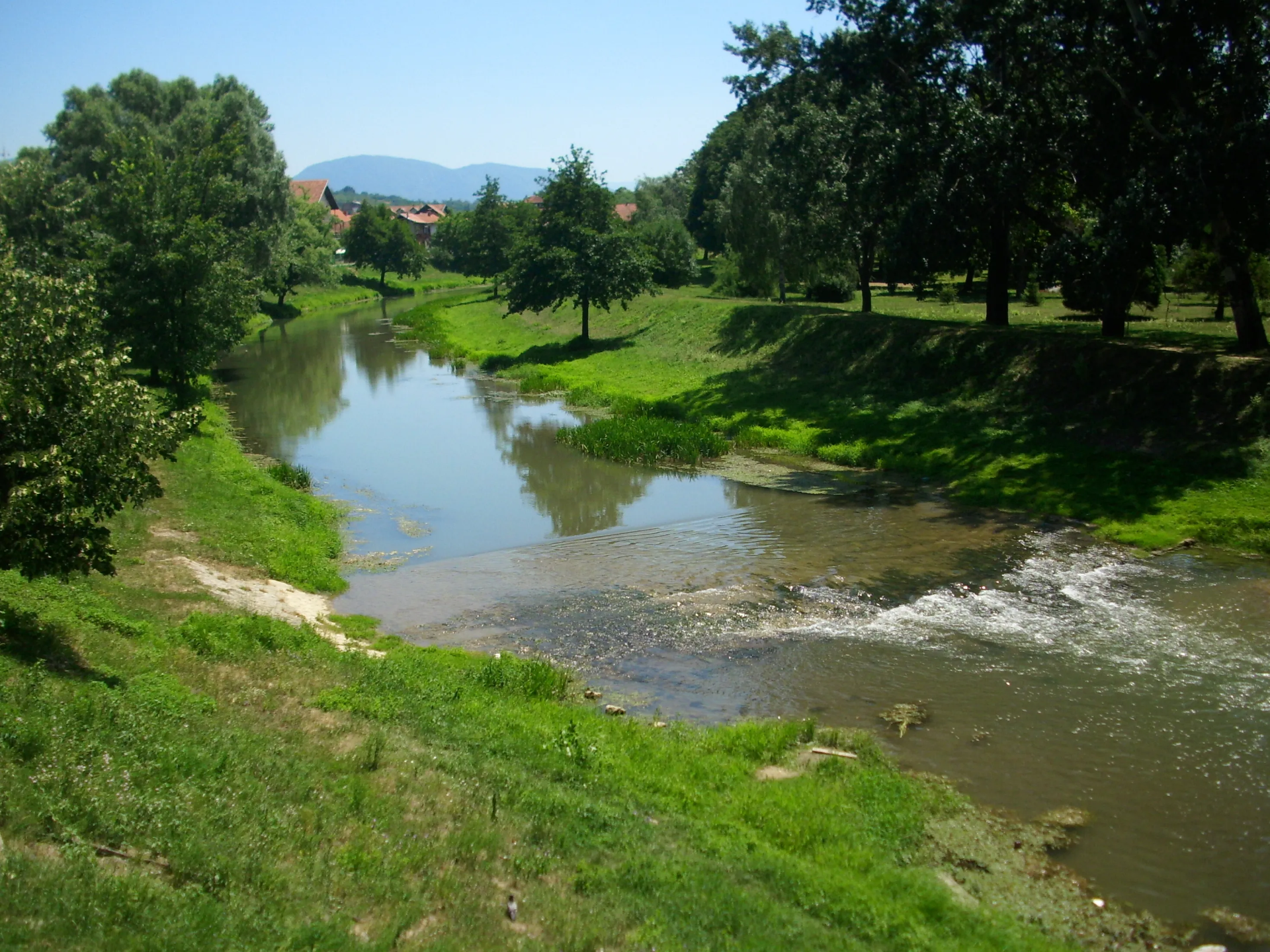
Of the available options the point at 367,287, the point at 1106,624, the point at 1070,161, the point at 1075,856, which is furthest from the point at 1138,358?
the point at 367,287

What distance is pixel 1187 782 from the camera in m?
10.2

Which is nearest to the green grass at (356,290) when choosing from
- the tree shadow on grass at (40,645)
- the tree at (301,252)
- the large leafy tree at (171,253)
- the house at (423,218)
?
the tree at (301,252)

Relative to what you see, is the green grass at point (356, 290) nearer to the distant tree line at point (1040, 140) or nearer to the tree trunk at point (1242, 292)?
the distant tree line at point (1040, 140)

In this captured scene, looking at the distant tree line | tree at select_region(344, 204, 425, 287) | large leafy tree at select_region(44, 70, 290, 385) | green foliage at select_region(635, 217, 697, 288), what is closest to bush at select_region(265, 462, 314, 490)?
large leafy tree at select_region(44, 70, 290, 385)

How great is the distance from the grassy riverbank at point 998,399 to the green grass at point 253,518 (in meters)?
13.1

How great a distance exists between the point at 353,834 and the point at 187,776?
144 centimetres

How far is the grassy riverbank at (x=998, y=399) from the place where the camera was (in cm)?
2016

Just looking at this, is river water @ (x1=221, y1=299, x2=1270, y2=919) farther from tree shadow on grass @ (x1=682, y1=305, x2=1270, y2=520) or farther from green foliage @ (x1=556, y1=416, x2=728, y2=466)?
tree shadow on grass @ (x1=682, y1=305, x2=1270, y2=520)

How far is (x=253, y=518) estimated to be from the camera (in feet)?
65.5

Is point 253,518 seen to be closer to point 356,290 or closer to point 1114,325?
point 1114,325

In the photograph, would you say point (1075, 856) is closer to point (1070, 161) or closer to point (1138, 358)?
point (1138, 358)

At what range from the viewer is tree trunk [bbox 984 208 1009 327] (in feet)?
98.9

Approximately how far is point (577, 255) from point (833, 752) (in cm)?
3855

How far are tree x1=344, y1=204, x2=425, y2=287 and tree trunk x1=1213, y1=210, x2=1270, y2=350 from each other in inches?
3402
